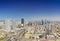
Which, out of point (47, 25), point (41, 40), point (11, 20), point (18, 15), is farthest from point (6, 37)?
point (47, 25)

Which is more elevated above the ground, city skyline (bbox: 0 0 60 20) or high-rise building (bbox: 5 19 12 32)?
city skyline (bbox: 0 0 60 20)

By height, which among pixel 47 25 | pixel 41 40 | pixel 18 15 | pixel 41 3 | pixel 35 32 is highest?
pixel 41 3

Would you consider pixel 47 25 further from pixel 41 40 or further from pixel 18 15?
pixel 18 15

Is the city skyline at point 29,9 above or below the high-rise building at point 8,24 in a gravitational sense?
above

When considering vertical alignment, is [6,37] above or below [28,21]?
below
